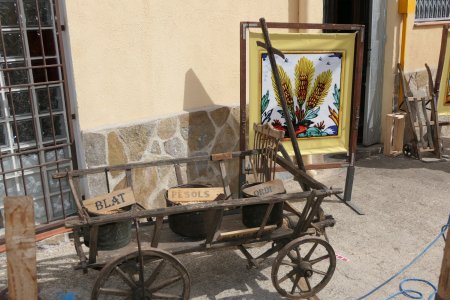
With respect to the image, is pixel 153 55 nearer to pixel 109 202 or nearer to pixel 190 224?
pixel 109 202

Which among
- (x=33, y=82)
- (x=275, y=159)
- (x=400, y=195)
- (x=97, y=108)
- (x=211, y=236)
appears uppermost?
(x=33, y=82)

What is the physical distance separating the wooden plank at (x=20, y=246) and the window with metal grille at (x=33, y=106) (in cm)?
236

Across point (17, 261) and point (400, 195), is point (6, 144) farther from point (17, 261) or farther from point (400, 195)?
point (400, 195)

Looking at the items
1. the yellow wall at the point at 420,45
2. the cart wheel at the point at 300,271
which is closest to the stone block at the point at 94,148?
the cart wheel at the point at 300,271

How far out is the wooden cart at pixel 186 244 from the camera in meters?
3.33

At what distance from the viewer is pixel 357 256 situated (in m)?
4.59

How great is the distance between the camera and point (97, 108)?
191 inches

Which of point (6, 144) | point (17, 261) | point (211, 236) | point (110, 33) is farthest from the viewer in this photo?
point (110, 33)

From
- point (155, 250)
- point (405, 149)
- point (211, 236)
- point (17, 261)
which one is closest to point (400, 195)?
point (405, 149)

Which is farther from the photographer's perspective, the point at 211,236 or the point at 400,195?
the point at 400,195

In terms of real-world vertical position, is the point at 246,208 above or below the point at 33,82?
below

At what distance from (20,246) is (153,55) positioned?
331cm

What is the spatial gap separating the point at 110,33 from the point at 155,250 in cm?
255

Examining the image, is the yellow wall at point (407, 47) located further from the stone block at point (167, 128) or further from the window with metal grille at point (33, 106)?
the window with metal grille at point (33, 106)
